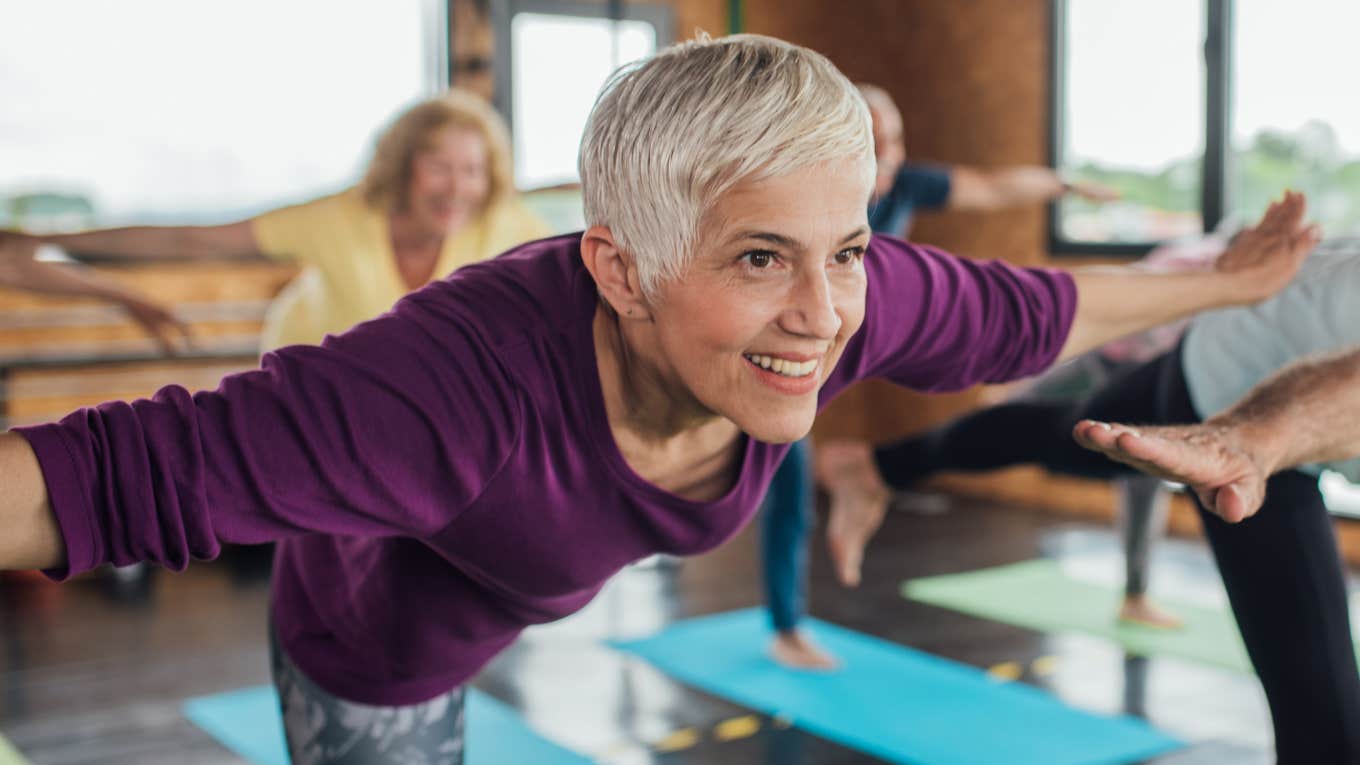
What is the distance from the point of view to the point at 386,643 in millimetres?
1568

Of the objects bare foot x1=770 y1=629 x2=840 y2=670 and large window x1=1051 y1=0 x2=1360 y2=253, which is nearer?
bare foot x1=770 y1=629 x2=840 y2=670

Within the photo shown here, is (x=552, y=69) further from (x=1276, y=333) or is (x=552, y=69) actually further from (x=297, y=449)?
(x=297, y=449)

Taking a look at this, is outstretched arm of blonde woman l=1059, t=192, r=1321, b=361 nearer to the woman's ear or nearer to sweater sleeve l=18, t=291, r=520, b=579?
the woman's ear

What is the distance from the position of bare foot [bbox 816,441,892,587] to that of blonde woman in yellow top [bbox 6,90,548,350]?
84cm

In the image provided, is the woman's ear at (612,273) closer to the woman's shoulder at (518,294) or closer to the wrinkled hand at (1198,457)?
the woman's shoulder at (518,294)

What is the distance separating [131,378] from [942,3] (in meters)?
3.78

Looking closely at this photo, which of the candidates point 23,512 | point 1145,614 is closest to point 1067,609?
point 1145,614

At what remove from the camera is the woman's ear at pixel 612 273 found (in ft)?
4.28

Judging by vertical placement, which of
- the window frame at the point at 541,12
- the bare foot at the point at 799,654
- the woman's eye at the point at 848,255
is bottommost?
the bare foot at the point at 799,654

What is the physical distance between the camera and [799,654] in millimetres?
3531

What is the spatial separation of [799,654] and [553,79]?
3000mm

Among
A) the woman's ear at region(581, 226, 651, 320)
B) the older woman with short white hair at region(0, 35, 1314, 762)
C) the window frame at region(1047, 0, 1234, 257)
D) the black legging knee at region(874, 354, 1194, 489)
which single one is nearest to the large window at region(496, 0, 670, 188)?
the window frame at region(1047, 0, 1234, 257)

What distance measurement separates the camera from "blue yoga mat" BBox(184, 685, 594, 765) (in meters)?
2.91

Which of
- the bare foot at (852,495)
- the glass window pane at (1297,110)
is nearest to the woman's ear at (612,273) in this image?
the bare foot at (852,495)
